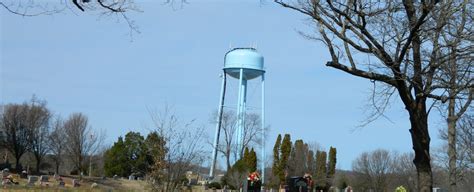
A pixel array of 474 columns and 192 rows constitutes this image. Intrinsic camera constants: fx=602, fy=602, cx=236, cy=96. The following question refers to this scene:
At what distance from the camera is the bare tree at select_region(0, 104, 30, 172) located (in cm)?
5803

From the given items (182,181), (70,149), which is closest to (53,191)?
(182,181)

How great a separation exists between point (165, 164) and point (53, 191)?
10908 mm

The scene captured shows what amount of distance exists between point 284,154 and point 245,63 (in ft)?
39.3

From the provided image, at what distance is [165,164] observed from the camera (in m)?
15.4

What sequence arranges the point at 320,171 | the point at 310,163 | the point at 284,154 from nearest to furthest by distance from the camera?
the point at 284,154
the point at 320,171
the point at 310,163

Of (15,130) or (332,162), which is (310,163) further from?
(15,130)

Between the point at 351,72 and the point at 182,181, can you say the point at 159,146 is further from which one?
the point at 351,72

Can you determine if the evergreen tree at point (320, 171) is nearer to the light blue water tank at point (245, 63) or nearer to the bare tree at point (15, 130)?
the light blue water tank at point (245, 63)

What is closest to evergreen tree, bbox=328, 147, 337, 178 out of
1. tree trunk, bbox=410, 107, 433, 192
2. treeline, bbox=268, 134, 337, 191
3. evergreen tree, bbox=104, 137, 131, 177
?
treeline, bbox=268, 134, 337, 191

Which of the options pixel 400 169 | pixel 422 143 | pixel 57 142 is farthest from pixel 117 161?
pixel 422 143

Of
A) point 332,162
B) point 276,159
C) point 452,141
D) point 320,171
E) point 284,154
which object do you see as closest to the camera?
point 452,141

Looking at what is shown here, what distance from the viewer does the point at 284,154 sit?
6469 cm

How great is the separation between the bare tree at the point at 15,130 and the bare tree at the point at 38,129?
1.51 feet

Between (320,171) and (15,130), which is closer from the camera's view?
(15,130)
